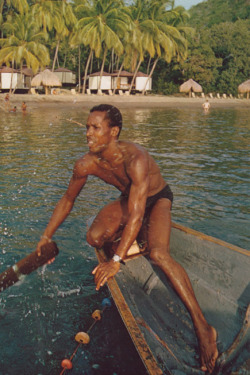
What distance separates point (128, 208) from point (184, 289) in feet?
3.23

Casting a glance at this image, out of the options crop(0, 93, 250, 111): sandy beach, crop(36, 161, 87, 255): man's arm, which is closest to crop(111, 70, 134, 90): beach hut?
crop(0, 93, 250, 111): sandy beach

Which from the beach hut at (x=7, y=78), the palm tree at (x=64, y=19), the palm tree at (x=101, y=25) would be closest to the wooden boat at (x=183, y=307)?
the palm tree at (x=101, y=25)

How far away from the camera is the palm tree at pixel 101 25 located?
4338 cm

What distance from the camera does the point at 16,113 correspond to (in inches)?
1325

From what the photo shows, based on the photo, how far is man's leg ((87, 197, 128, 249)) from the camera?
468 centimetres

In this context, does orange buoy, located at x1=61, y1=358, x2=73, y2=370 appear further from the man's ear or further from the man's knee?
the man's ear

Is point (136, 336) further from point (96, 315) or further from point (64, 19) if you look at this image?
point (64, 19)

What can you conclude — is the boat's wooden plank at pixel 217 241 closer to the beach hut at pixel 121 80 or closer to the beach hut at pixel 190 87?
the beach hut at pixel 121 80

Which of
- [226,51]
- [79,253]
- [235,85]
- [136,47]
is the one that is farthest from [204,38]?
[79,253]

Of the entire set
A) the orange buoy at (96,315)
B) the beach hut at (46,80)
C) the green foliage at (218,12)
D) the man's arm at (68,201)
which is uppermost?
the green foliage at (218,12)

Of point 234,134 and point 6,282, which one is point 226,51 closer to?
point 234,134

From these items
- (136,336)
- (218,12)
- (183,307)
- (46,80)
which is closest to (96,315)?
(183,307)

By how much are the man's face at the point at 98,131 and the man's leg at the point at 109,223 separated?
0.97 meters

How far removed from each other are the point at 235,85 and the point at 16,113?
129 feet
